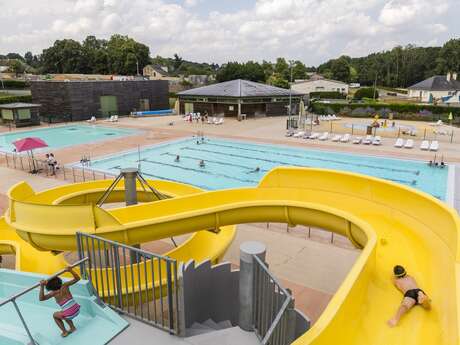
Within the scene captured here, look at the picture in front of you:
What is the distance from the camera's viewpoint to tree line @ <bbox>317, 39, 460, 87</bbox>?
3410 inches

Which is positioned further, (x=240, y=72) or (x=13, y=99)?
(x=240, y=72)

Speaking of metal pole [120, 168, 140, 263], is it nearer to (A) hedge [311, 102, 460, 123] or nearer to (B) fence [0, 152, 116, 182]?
(B) fence [0, 152, 116, 182]

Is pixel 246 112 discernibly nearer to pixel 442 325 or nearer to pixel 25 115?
pixel 25 115

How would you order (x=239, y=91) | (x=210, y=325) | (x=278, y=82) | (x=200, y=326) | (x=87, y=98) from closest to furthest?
(x=200, y=326) → (x=210, y=325) → (x=87, y=98) → (x=239, y=91) → (x=278, y=82)

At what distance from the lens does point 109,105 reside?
134 feet

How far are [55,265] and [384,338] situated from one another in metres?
6.90

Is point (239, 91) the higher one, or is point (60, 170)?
point (239, 91)

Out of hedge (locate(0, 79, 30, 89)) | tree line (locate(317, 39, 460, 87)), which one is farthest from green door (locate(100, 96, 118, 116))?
tree line (locate(317, 39, 460, 87))

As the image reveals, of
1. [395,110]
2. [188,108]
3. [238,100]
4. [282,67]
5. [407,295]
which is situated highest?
[282,67]

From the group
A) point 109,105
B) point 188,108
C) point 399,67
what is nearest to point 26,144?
point 109,105

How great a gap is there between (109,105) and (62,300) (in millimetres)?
39180

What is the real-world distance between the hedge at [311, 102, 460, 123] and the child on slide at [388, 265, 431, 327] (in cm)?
3792

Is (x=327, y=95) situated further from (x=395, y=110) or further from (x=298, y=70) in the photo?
(x=298, y=70)

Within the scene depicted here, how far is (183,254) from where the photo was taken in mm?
8836
